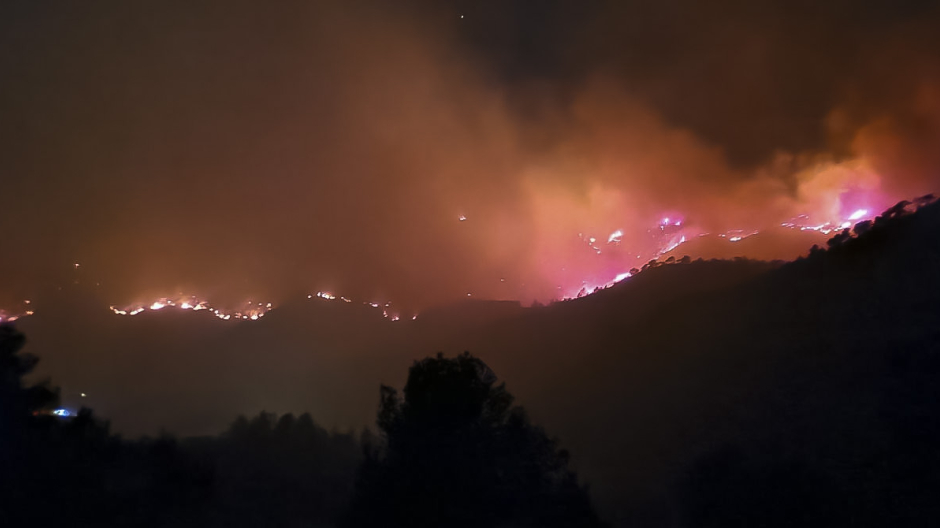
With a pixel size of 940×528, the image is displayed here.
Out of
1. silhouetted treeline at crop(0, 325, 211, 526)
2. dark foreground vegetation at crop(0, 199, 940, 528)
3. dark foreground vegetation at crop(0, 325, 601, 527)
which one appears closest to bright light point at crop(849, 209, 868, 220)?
dark foreground vegetation at crop(0, 199, 940, 528)

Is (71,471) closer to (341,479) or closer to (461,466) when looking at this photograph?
(341,479)

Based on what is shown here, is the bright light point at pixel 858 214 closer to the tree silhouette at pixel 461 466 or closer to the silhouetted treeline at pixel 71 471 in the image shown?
the tree silhouette at pixel 461 466

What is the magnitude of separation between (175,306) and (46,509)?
36.2m

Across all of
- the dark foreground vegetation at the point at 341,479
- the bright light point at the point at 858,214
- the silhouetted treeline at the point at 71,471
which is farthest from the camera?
the bright light point at the point at 858,214

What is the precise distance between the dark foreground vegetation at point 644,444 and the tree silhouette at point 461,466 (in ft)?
0.13

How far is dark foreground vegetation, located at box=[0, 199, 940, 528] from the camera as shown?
48.4ft

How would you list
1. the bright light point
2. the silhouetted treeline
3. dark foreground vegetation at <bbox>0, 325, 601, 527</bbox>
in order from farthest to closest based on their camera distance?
the bright light point, dark foreground vegetation at <bbox>0, 325, 601, 527</bbox>, the silhouetted treeline

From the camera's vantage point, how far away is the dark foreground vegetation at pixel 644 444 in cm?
1476

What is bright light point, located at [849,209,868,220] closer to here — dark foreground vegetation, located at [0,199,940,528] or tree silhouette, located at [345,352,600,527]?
dark foreground vegetation, located at [0,199,940,528]

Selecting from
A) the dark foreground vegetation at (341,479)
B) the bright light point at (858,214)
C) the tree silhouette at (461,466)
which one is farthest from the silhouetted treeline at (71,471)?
the bright light point at (858,214)

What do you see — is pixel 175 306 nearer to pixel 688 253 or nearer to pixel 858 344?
pixel 688 253

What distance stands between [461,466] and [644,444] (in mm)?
7982

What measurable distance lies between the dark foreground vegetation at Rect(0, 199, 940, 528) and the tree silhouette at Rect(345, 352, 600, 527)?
41 millimetres

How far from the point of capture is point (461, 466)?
14969 millimetres
